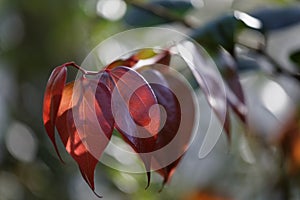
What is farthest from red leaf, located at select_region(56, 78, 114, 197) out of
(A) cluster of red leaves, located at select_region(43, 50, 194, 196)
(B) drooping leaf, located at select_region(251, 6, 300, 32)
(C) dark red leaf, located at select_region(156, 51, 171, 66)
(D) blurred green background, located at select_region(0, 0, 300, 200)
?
(D) blurred green background, located at select_region(0, 0, 300, 200)

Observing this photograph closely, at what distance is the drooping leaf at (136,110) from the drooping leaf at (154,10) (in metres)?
0.33

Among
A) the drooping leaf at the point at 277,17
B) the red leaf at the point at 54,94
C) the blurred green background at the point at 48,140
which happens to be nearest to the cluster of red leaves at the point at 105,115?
the red leaf at the point at 54,94

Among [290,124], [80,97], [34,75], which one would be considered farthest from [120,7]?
[80,97]

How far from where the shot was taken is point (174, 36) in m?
1.14

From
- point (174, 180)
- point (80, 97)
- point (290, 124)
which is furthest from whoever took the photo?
point (174, 180)

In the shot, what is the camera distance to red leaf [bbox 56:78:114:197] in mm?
392

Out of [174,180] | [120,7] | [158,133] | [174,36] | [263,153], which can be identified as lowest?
[174,180]

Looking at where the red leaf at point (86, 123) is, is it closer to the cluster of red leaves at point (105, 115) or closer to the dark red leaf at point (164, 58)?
the cluster of red leaves at point (105, 115)

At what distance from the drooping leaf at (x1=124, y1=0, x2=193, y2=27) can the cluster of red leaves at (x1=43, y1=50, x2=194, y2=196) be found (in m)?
0.31

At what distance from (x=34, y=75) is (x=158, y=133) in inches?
36.7

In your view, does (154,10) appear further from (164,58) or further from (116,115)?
(116,115)

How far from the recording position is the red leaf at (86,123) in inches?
15.4

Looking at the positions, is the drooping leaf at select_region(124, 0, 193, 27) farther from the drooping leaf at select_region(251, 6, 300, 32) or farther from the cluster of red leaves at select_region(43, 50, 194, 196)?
the cluster of red leaves at select_region(43, 50, 194, 196)

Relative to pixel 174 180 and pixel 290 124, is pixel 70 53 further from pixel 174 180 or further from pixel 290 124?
pixel 290 124
